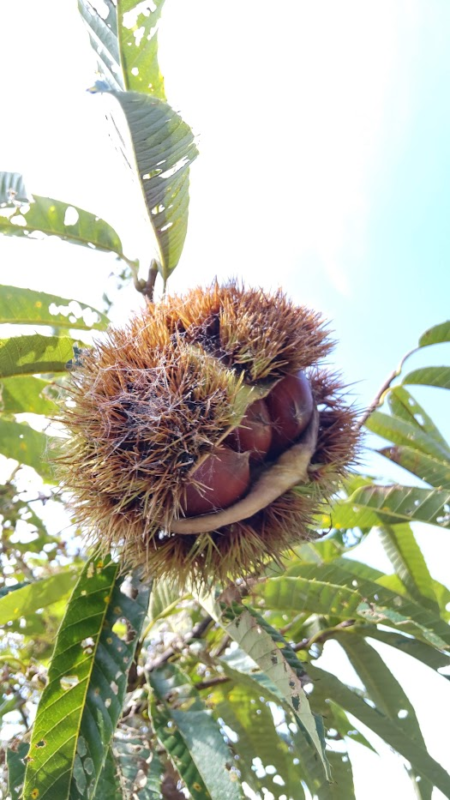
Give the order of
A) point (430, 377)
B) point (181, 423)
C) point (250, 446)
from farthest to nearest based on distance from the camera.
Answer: point (430, 377), point (250, 446), point (181, 423)

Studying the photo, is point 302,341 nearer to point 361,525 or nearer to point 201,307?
point 201,307

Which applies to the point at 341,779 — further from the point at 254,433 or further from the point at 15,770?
the point at 254,433

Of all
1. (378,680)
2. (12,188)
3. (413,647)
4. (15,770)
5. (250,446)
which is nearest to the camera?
(250,446)

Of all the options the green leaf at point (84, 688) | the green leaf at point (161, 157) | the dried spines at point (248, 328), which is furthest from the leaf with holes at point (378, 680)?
the green leaf at point (161, 157)

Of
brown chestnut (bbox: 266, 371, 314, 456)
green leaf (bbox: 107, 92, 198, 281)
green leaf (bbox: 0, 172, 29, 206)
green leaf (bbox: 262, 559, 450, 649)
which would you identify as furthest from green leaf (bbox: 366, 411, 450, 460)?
green leaf (bbox: 0, 172, 29, 206)

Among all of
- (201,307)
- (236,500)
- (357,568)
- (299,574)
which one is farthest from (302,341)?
(357,568)

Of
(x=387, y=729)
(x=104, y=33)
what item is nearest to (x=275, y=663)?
(x=387, y=729)

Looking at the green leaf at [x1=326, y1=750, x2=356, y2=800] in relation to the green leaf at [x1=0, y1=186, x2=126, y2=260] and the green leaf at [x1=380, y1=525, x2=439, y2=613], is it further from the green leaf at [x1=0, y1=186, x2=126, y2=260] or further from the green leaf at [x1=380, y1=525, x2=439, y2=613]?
the green leaf at [x1=0, y1=186, x2=126, y2=260]
